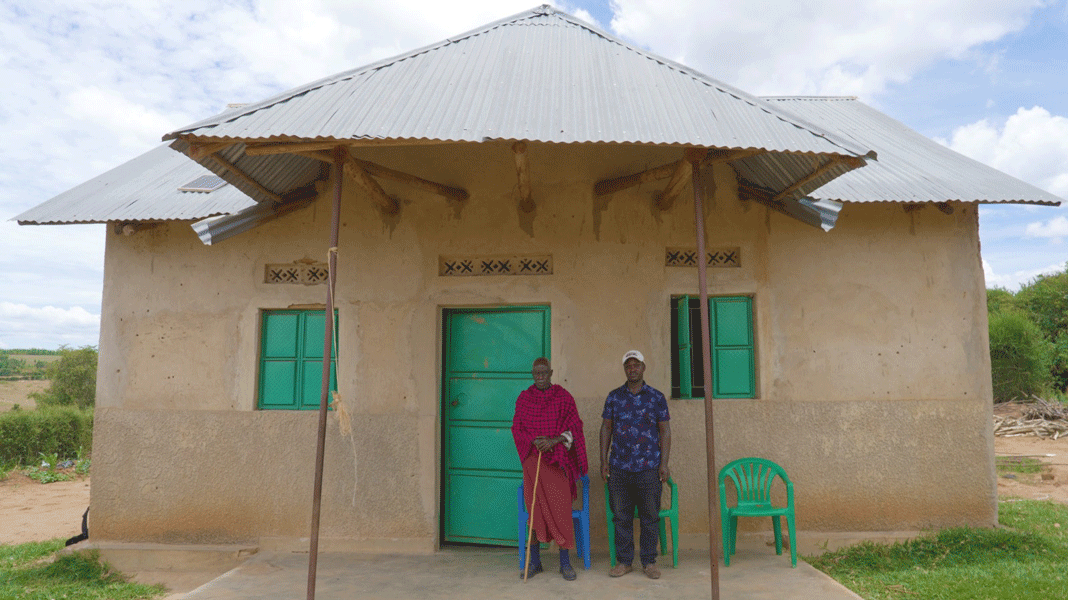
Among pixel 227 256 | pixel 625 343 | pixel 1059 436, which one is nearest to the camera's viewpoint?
pixel 625 343

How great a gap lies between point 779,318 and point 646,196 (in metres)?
1.54

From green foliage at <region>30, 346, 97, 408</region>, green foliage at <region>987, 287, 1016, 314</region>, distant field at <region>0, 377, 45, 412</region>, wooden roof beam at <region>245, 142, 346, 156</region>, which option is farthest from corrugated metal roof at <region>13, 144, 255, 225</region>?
distant field at <region>0, 377, 45, 412</region>

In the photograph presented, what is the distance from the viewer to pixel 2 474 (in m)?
12.1

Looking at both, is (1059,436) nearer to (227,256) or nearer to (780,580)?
(780,580)

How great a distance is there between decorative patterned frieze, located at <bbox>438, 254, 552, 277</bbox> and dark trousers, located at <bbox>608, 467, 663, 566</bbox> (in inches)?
72.2

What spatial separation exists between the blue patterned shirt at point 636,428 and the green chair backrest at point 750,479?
35.9 inches

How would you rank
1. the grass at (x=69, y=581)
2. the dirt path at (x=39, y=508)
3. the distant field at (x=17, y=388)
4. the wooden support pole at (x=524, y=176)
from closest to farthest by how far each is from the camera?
the wooden support pole at (x=524, y=176)
the grass at (x=69, y=581)
the dirt path at (x=39, y=508)
the distant field at (x=17, y=388)

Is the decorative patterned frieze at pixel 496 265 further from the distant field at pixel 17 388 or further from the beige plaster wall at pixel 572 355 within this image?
the distant field at pixel 17 388

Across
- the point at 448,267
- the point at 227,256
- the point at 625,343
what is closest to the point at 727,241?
the point at 625,343

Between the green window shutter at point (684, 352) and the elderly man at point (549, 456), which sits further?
the green window shutter at point (684, 352)

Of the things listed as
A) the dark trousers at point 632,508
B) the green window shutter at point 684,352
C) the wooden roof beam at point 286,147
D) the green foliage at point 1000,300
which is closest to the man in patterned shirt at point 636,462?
the dark trousers at point 632,508

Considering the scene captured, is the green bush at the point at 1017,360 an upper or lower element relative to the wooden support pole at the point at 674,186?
lower

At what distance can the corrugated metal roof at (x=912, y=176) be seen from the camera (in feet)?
17.1

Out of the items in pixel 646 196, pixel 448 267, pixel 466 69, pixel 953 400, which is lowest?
pixel 953 400
